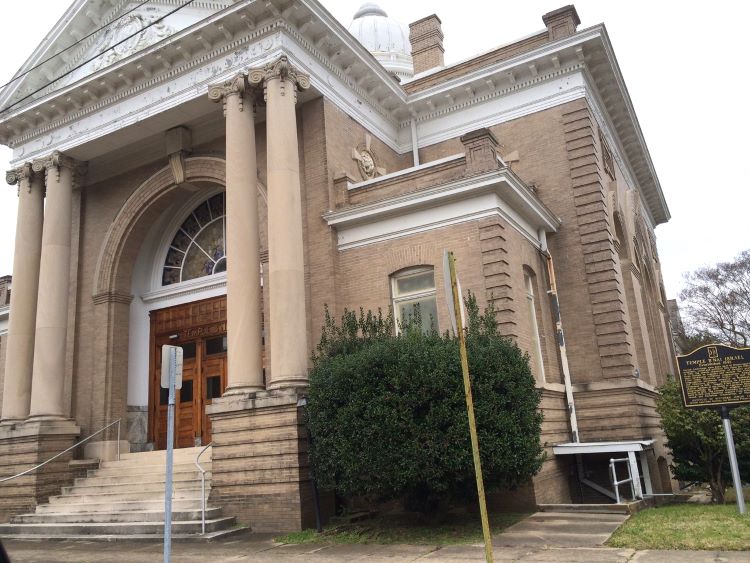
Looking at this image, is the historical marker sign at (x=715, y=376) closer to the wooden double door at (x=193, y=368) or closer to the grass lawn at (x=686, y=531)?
the grass lawn at (x=686, y=531)

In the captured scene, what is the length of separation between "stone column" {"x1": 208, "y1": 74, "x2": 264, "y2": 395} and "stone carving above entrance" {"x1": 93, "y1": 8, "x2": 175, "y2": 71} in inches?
129

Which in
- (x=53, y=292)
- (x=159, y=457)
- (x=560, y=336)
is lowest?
(x=159, y=457)

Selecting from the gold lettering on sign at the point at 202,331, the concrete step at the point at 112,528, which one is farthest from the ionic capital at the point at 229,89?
the concrete step at the point at 112,528

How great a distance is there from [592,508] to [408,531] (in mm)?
3827

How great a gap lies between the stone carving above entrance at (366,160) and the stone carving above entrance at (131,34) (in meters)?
5.91

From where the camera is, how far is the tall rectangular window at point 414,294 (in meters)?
15.1

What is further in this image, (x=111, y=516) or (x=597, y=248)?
(x=597, y=248)

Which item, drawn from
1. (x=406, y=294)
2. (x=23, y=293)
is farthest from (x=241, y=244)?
(x=23, y=293)

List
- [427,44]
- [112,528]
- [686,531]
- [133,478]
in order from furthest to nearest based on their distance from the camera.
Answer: [427,44] → [133,478] → [112,528] → [686,531]

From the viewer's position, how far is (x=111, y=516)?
13453mm

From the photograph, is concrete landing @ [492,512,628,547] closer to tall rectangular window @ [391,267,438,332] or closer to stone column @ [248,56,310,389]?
tall rectangular window @ [391,267,438,332]

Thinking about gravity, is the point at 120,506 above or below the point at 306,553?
above

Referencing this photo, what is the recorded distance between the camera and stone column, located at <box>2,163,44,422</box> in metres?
18.0

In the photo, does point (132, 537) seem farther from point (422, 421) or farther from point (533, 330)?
point (533, 330)
